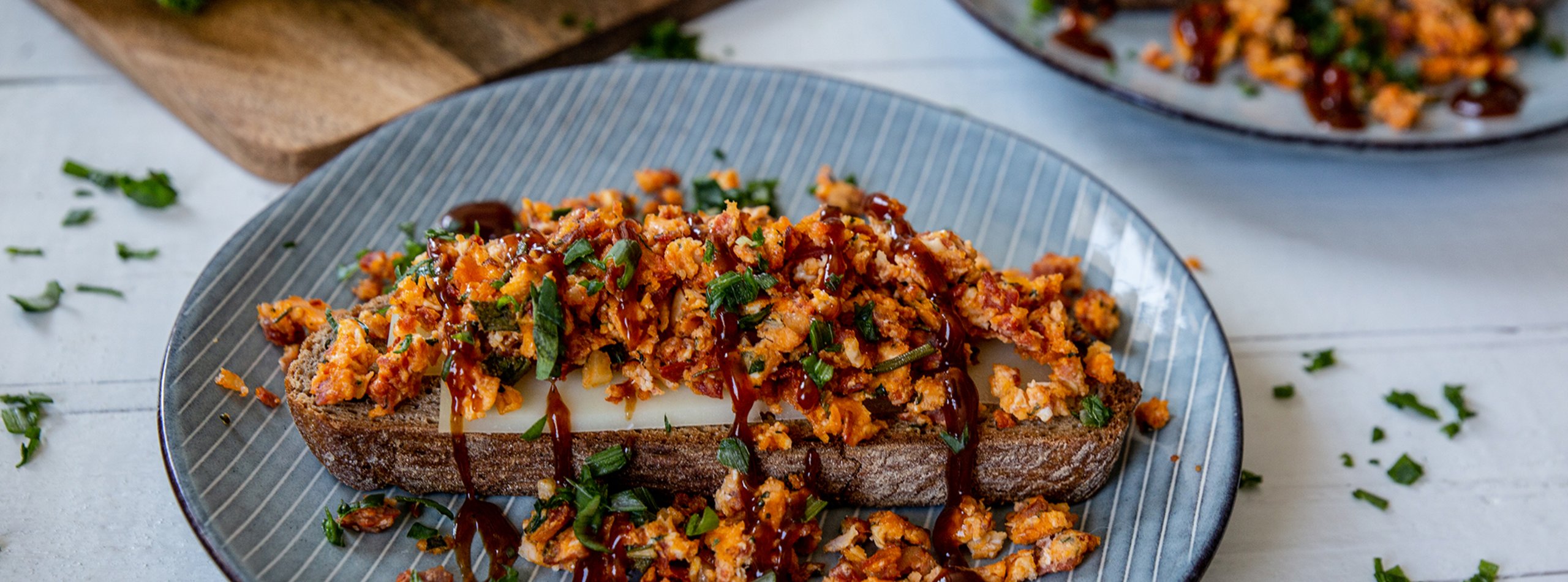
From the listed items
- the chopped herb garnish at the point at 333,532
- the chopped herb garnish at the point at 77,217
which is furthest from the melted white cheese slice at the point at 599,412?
the chopped herb garnish at the point at 77,217

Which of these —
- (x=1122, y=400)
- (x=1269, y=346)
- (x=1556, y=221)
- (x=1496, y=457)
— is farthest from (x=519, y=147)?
(x=1556, y=221)

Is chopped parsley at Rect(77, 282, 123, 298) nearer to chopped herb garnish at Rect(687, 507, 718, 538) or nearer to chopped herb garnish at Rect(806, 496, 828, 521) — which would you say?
chopped herb garnish at Rect(687, 507, 718, 538)

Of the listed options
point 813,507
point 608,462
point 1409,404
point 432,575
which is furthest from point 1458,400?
point 432,575

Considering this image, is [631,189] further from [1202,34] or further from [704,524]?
[1202,34]

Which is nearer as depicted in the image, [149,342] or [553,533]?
[553,533]

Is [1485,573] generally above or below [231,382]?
above

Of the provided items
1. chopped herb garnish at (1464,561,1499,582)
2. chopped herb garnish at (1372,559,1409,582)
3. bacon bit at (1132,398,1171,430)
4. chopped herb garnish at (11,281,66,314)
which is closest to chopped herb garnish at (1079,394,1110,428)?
bacon bit at (1132,398,1171,430)

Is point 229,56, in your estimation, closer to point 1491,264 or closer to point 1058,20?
point 1058,20
